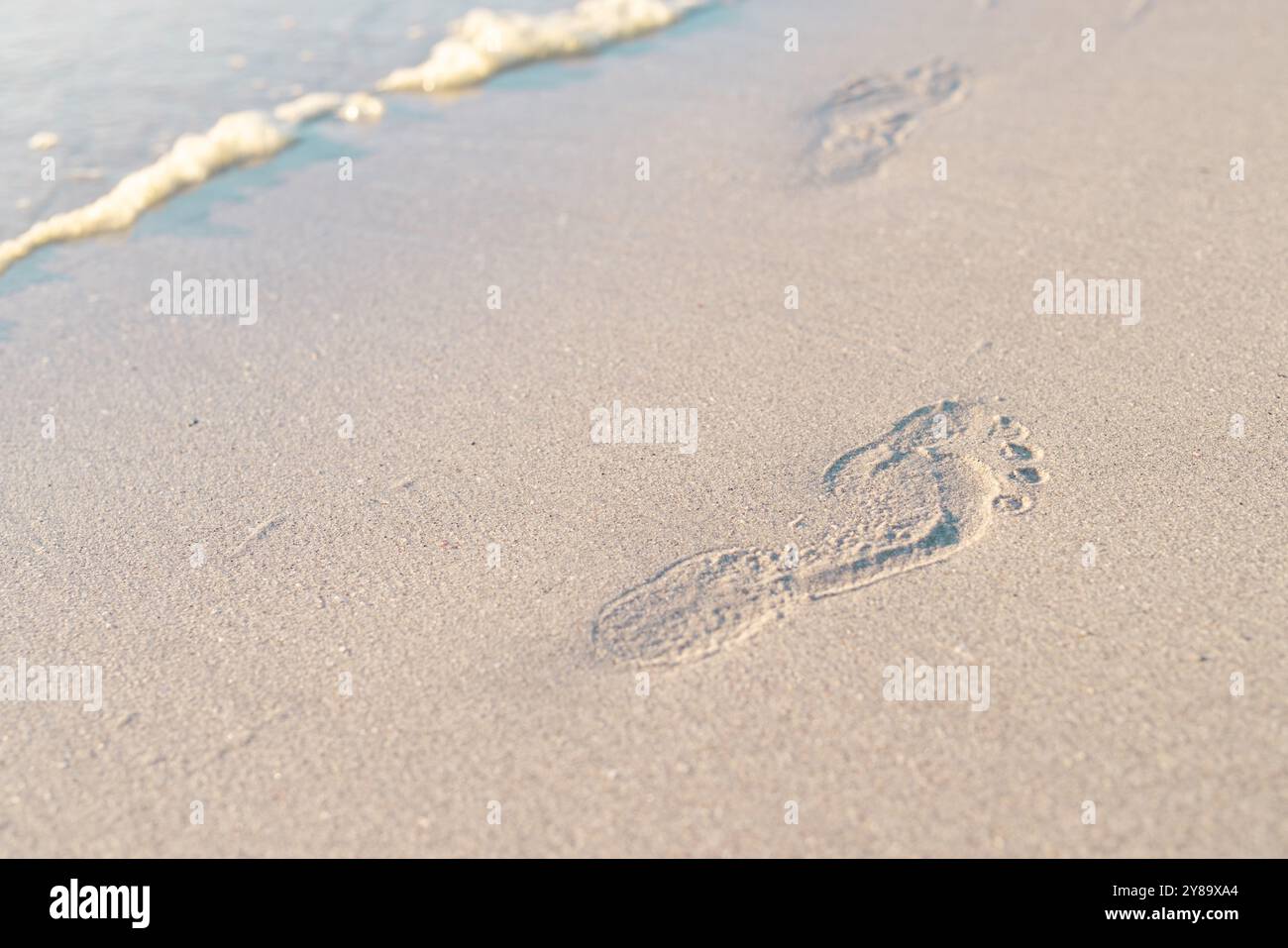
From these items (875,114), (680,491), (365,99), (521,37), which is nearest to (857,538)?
(680,491)

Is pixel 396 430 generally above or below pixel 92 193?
below

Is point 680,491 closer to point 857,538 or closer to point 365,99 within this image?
point 857,538

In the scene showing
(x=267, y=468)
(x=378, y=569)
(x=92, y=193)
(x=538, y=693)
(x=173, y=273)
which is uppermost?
(x=92, y=193)

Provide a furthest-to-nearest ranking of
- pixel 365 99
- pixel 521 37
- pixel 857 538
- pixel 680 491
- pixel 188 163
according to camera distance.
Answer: pixel 521 37 < pixel 365 99 < pixel 188 163 < pixel 680 491 < pixel 857 538

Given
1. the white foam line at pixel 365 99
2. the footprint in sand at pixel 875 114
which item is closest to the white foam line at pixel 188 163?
the white foam line at pixel 365 99

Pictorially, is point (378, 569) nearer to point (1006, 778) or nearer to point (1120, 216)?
point (1006, 778)
